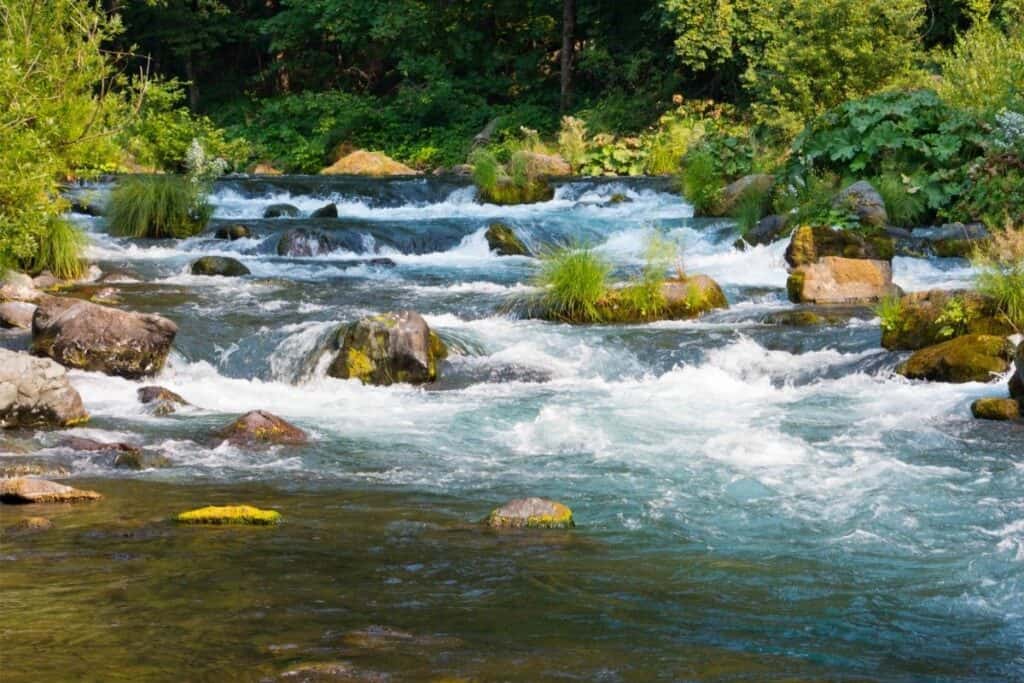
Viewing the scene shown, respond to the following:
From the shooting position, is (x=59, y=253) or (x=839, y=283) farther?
(x=59, y=253)

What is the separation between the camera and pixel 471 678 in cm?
420

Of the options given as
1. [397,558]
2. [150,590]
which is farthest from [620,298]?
[150,590]

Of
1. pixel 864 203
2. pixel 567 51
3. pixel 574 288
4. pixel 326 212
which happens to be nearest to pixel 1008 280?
pixel 574 288

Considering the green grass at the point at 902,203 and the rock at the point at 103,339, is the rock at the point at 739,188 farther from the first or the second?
the rock at the point at 103,339

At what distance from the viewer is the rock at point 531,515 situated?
639cm

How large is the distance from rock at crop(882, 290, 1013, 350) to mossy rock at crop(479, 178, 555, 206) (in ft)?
36.7

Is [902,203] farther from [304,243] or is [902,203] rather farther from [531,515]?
[531,515]

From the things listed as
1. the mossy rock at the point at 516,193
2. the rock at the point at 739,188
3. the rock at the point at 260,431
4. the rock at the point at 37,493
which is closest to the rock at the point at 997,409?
the rock at the point at 260,431

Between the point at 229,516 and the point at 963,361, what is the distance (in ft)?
21.5

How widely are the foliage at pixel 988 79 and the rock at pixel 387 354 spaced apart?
9229mm

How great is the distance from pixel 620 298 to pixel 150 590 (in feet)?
28.1

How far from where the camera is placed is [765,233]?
16734 mm

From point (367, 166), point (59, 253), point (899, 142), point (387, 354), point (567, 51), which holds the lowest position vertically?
point (387, 354)

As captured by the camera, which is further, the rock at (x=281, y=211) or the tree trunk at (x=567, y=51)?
the tree trunk at (x=567, y=51)
